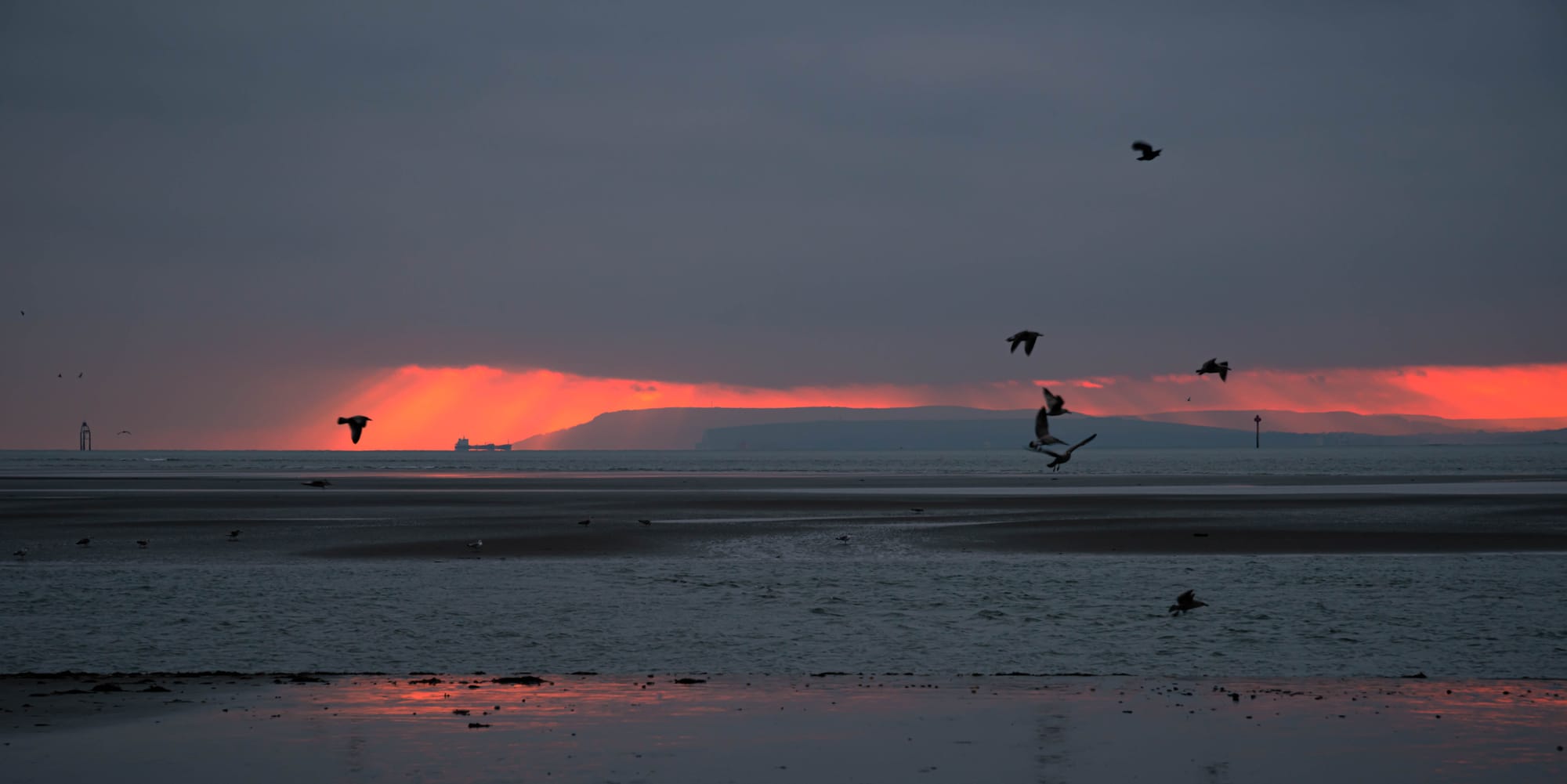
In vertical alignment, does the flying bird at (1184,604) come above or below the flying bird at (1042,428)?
below

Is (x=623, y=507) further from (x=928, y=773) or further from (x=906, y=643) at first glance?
(x=928, y=773)

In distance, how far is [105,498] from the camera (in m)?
73.9

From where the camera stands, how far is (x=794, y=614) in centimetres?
2441

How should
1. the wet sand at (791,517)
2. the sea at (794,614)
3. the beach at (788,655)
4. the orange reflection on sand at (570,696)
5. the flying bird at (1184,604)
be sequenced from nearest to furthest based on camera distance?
the beach at (788,655)
the orange reflection on sand at (570,696)
the sea at (794,614)
the flying bird at (1184,604)
the wet sand at (791,517)

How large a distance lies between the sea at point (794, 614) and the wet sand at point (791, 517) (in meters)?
4.17

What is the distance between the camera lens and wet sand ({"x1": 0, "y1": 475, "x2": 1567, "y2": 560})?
40.0m

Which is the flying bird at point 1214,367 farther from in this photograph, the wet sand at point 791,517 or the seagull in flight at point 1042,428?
the wet sand at point 791,517

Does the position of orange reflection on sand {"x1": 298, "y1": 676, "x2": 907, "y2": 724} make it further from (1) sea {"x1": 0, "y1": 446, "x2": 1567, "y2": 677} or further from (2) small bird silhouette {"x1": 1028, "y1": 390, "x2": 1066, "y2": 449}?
(2) small bird silhouette {"x1": 1028, "y1": 390, "x2": 1066, "y2": 449}

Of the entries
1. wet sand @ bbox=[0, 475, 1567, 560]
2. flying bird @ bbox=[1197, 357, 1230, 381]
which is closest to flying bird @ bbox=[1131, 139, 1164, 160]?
flying bird @ bbox=[1197, 357, 1230, 381]

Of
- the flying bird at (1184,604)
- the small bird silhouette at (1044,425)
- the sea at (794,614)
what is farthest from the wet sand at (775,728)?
the flying bird at (1184,604)

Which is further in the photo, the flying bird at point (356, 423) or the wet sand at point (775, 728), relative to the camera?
the flying bird at point (356, 423)

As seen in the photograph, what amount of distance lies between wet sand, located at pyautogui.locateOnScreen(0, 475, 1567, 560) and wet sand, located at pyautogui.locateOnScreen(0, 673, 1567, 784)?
64.9 feet

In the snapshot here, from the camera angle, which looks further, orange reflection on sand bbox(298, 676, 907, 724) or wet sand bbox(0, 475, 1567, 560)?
wet sand bbox(0, 475, 1567, 560)

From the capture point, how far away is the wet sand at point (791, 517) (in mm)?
40000
